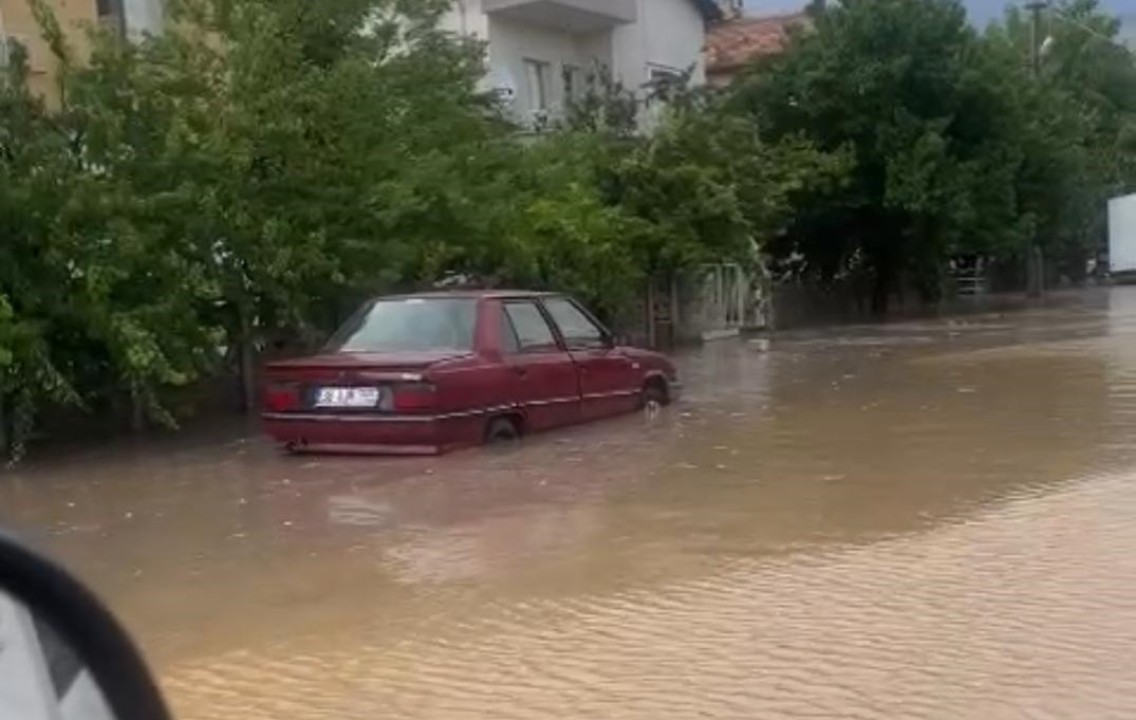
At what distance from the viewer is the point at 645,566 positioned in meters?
8.28

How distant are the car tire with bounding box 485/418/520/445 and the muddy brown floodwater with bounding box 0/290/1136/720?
28 cm

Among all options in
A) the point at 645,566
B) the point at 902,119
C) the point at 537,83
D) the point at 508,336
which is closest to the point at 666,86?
the point at 537,83

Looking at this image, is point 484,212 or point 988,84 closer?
point 484,212

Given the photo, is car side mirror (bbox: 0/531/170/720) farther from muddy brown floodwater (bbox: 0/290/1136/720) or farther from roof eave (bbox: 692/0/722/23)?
roof eave (bbox: 692/0/722/23)

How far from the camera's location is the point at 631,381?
15484 millimetres

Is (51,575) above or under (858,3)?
under

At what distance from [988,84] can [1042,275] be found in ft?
58.9

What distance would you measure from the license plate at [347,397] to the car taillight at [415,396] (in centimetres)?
18

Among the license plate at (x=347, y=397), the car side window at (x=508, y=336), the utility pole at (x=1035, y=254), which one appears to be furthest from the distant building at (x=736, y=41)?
the license plate at (x=347, y=397)

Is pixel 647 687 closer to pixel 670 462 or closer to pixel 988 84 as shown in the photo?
pixel 670 462

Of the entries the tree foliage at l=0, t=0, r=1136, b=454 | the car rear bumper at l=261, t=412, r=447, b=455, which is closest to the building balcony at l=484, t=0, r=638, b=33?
the tree foliage at l=0, t=0, r=1136, b=454

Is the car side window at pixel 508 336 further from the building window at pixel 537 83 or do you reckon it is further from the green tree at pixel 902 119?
the green tree at pixel 902 119

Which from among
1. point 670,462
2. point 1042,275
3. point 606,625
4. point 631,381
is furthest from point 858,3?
point 606,625

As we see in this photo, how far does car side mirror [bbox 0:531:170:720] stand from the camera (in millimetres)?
1729
